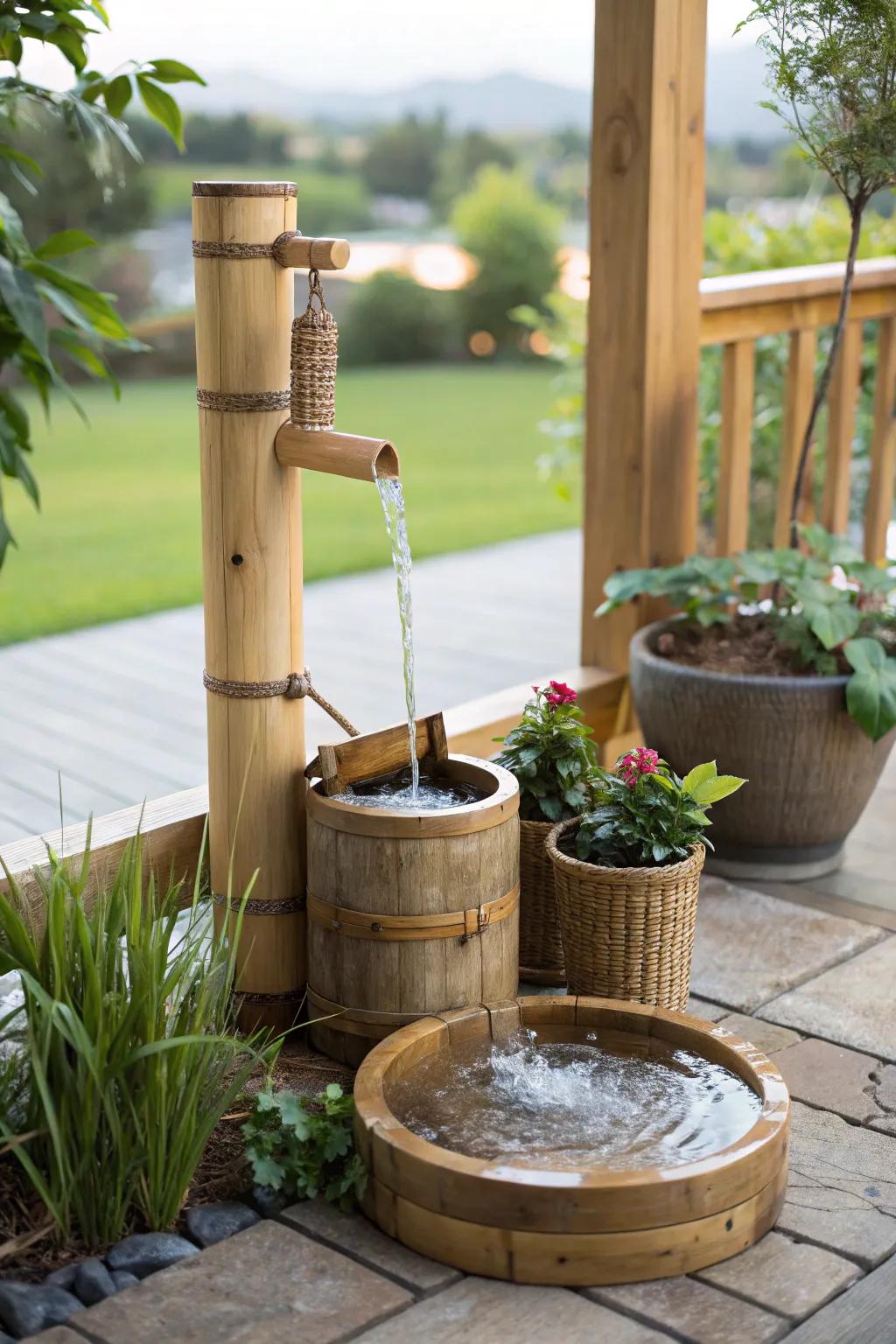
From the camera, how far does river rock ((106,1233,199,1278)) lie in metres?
1.84

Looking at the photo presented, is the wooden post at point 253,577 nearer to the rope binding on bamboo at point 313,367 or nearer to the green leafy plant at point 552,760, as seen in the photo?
the rope binding on bamboo at point 313,367

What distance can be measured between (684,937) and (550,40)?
10.8 m

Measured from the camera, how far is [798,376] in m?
3.61

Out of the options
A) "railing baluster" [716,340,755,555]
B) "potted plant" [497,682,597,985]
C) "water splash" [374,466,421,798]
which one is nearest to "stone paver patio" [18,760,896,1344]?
"potted plant" [497,682,597,985]

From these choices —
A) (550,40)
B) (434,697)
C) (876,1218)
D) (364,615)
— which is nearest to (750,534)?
(364,615)

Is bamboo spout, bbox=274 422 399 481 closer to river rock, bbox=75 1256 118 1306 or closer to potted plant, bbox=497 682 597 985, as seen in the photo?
potted plant, bbox=497 682 597 985

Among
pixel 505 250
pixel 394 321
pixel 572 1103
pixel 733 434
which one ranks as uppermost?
pixel 505 250

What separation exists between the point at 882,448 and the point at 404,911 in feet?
7.61

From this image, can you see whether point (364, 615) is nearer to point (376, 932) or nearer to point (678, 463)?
point (678, 463)

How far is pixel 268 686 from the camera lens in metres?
2.32

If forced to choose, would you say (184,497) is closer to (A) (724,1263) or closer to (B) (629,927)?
(B) (629,927)

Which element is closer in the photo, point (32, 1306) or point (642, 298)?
point (32, 1306)

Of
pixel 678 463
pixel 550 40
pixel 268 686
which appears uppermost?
pixel 550 40

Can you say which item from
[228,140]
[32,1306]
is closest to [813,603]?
[32,1306]
